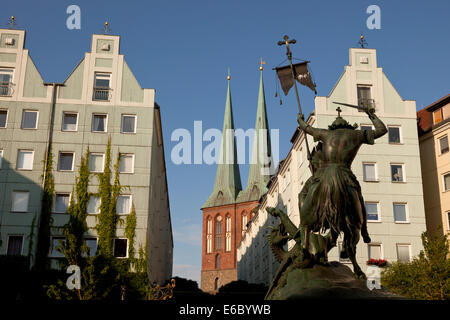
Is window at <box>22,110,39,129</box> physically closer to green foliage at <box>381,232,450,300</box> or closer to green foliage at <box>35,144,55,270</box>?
green foliage at <box>35,144,55,270</box>

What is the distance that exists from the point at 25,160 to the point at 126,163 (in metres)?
7.43

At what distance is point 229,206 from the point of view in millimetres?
121188

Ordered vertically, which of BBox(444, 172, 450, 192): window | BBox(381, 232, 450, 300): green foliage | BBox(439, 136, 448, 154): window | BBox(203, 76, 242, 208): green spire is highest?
BBox(203, 76, 242, 208): green spire

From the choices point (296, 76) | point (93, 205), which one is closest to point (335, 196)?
point (296, 76)

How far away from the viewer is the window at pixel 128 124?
145ft

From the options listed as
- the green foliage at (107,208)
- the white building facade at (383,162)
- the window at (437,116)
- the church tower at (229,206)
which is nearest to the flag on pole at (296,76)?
the green foliage at (107,208)

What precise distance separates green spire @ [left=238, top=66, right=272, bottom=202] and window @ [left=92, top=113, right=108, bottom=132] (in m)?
74.8

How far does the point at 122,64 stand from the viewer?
4544 cm

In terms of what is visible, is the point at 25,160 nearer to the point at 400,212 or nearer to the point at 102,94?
the point at 102,94

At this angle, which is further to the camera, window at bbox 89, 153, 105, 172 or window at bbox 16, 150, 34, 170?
window at bbox 89, 153, 105, 172

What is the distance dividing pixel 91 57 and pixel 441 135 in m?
29.0

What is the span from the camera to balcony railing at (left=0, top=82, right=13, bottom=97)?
1731 inches

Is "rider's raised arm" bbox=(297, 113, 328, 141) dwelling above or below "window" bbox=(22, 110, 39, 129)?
below

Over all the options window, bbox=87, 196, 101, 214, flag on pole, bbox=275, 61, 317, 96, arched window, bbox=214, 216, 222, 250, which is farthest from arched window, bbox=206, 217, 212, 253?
flag on pole, bbox=275, 61, 317, 96
